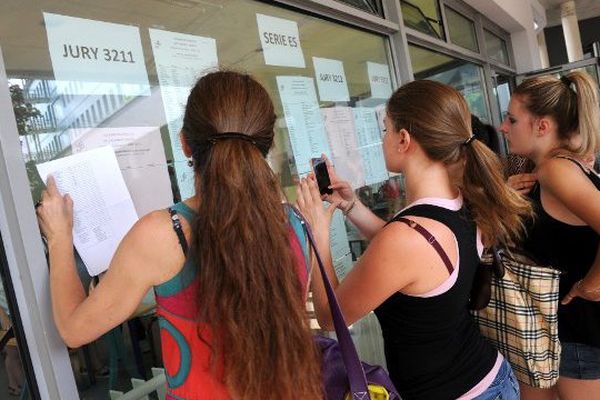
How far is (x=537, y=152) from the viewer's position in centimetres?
173

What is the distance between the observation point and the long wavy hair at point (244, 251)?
0.83 m

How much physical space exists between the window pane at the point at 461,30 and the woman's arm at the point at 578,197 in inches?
101

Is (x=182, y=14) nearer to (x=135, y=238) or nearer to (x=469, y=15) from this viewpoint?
(x=135, y=238)

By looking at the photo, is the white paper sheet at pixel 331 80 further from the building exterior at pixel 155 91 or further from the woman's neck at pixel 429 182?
the woman's neck at pixel 429 182

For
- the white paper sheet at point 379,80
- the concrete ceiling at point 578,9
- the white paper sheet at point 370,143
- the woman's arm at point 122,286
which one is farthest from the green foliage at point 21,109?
the concrete ceiling at point 578,9

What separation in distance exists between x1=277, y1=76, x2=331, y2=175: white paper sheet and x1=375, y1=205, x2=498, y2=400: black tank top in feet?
2.69

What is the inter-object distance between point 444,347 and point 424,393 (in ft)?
0.40

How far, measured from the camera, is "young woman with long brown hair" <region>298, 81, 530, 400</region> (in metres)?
1.09

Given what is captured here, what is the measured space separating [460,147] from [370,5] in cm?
161

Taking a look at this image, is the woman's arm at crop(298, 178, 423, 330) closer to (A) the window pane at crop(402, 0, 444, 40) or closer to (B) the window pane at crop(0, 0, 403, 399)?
(B) the window pane at crop(0, 0, 403, 399)

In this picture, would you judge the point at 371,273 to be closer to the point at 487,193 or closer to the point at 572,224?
the point at 487,193

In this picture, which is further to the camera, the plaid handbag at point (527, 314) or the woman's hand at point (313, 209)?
the plaid handbag at point (527, 314)

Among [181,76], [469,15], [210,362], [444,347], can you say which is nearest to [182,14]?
[181,76]

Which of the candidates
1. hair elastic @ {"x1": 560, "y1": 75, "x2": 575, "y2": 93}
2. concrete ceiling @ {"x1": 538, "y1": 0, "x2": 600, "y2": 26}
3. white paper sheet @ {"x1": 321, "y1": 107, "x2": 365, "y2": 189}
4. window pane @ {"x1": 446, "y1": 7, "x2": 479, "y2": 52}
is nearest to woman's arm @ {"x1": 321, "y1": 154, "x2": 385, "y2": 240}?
white paper sheet @ {"x1": 321, "y1": 107, "x2": 365, "y2": 189}
